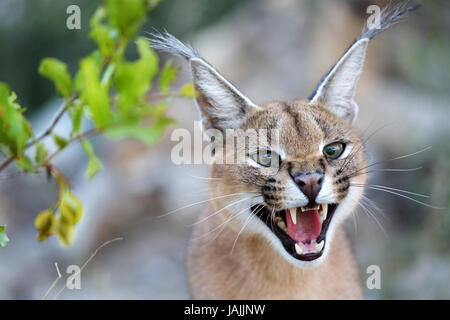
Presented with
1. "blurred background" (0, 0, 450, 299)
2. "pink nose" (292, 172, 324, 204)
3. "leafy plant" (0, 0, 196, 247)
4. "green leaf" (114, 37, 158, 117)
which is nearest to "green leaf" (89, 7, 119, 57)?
"leafy plant" (0, 0, 196, 247)

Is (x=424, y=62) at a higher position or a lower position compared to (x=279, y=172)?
higher

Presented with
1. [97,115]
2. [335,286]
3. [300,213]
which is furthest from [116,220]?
[97,115]

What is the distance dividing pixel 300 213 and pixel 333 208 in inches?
9.1

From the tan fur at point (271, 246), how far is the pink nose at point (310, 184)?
0.09 m

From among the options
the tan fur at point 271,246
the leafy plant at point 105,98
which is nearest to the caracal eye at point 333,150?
the tan fur at point 271,246

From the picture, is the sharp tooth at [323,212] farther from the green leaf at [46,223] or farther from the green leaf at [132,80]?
the green leaf at [132,80]

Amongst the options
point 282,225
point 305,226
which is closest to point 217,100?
point 282,225

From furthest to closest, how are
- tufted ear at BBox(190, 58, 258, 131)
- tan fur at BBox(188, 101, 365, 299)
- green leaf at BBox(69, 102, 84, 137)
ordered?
tufted ear at BBox(190, 58, 258, 131) → tan fur at BBox(188, 101, 365, 299) → green leaf at BBox(69, 102, 84, 137)

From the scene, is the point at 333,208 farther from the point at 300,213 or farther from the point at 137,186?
the point at 137,186

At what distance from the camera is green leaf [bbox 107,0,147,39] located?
183 cm

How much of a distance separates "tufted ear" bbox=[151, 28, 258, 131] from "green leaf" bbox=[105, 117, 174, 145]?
216 centimetres

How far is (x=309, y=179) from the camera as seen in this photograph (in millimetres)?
3678

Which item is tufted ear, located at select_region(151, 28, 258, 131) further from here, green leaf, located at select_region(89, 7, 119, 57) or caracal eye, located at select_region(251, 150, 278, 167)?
green leaf, located at select_region(89, 7, 119, 57)

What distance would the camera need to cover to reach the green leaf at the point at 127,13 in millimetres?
1826
